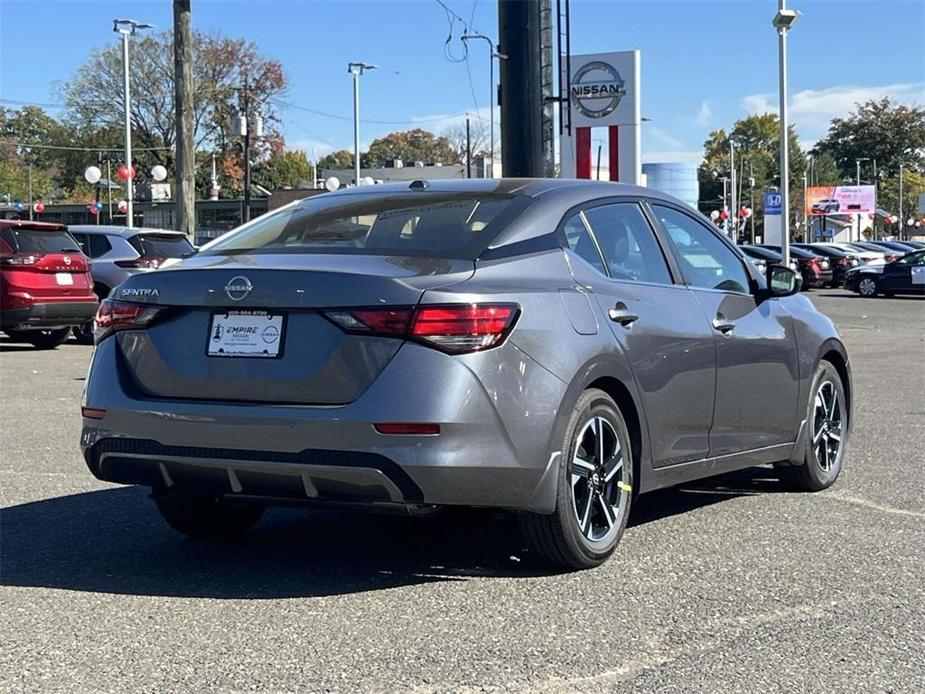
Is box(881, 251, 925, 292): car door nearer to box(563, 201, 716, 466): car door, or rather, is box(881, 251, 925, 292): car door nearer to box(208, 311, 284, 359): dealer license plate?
box(563, 201, 716, 466): car door

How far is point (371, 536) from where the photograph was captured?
5555mm

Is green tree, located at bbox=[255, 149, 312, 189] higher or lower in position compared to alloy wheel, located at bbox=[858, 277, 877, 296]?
higher

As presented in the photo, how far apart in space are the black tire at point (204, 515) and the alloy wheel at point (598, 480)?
1528 mm

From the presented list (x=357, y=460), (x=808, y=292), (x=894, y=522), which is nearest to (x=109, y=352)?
(x=357, y=460)

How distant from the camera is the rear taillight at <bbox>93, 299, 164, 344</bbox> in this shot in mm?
4660

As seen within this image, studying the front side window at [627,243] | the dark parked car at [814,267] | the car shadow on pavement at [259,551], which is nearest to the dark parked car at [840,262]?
the dark parked car at [814,267]

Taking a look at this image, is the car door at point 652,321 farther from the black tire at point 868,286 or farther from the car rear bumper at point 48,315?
the black tire at point 868,286

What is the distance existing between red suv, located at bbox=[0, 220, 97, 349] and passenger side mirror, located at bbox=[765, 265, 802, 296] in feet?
Answer: 37.0

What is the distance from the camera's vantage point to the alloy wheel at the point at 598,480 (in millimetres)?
4758

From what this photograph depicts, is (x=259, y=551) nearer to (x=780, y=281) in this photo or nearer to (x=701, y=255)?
(x=701, y=255)

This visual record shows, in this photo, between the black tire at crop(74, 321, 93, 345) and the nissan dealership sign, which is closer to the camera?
the black tire at crop(74, 321, 93, 345)

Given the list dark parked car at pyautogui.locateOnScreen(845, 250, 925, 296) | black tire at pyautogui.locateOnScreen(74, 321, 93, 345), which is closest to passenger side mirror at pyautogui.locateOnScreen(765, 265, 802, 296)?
black tire at pyautogui.locateOnScreen(74, 321, 93, 345)

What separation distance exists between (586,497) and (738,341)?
145cm

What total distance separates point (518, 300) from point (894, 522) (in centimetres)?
253
